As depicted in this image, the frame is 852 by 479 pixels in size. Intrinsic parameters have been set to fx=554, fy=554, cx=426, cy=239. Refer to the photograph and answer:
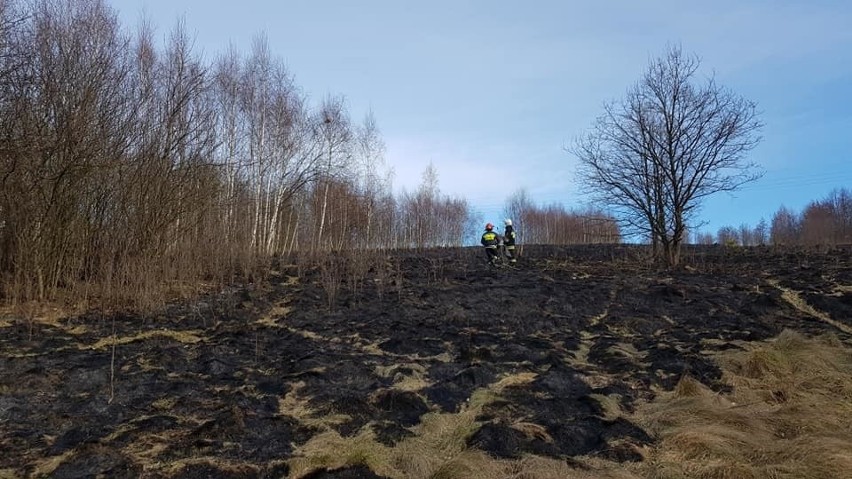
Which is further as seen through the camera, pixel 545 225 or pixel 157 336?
pixel 545 225

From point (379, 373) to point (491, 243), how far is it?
10249mm

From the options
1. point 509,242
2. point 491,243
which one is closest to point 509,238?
point 509,242

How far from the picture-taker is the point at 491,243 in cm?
1628

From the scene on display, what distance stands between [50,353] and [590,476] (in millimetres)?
6440

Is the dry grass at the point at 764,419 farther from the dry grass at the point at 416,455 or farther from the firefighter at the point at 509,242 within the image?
the firefighter at the point at 509,242

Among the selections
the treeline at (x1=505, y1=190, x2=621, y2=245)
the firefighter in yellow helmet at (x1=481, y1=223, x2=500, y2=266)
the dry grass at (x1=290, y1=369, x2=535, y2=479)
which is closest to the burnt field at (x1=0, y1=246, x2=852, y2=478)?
the dry grass at (x1=290, y1=369, x2=535, y2=479)

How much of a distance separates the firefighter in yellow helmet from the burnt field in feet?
13.6

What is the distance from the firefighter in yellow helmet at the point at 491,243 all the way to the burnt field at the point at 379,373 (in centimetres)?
416

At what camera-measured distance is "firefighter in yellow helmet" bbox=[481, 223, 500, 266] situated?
16.3m

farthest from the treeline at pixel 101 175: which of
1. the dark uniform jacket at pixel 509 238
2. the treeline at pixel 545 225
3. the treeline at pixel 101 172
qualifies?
the treeline at pixel 545 225

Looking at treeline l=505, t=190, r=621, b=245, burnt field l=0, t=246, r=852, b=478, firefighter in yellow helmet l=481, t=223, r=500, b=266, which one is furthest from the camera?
treeline l=505, t=190, r=621, b=245

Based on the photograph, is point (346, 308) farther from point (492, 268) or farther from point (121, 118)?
point (492, 268)

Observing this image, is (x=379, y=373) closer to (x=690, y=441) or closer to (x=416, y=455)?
(x=416, y=455)

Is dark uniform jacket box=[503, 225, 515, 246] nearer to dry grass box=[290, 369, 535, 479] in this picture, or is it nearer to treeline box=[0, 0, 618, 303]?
treeline box=[0, 0, 618, 303]
